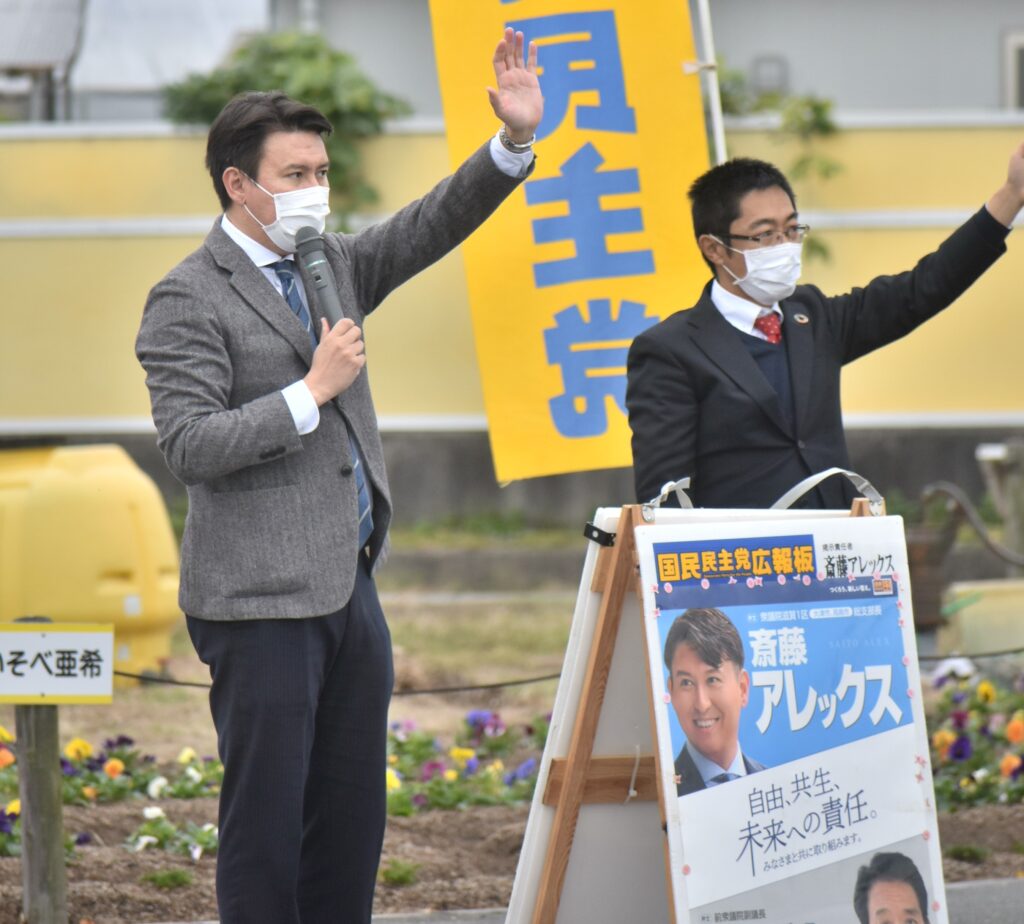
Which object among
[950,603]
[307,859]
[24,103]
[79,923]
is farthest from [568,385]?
[24,103]

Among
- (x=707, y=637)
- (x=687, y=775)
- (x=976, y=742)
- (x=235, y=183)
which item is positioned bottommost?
(x=976, y=742)

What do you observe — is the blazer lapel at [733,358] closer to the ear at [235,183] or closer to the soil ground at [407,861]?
the ear at [235,183]

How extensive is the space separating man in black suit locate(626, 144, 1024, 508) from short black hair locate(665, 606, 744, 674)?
0.39 meters

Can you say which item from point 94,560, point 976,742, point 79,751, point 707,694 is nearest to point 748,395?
point 707,694

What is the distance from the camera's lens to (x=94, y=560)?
26.8ft

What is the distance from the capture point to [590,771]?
371 centimetres

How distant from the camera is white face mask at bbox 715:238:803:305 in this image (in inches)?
152

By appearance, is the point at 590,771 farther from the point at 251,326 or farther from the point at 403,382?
the point at 403,382

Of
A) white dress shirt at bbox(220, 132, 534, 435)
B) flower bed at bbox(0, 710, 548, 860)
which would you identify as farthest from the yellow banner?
A: flower bed at bbox(0, 710, 548, 860)

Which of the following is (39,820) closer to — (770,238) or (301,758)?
(301,758)

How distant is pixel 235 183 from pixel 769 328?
137cm

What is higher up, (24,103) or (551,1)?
(24,103)

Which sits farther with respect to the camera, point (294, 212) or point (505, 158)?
point (505, 158)

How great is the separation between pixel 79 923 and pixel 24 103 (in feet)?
36.9
